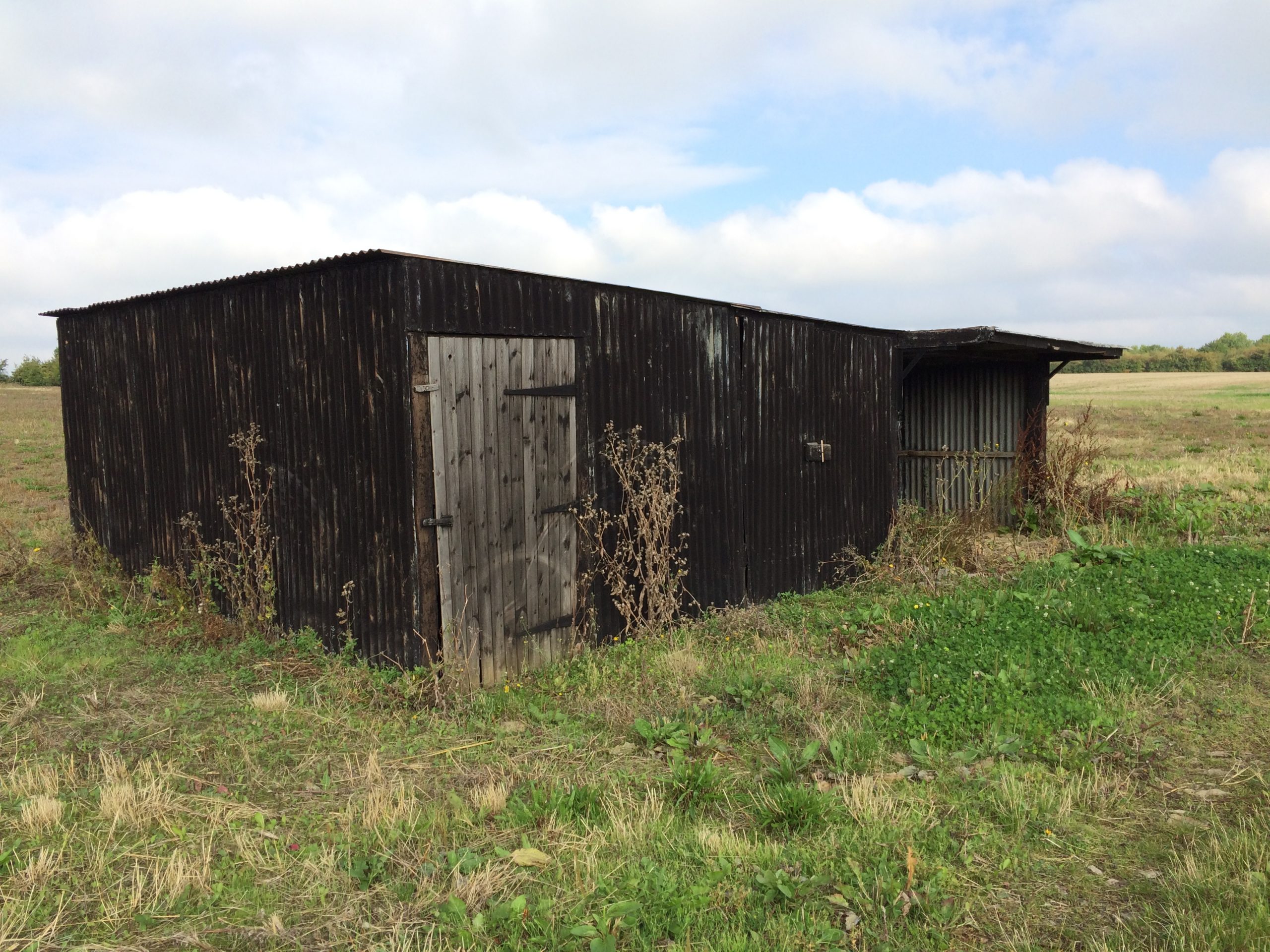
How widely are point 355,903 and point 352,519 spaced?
3.49 metres

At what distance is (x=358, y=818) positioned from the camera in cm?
427

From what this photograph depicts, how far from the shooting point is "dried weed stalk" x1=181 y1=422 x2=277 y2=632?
7379 millimetres

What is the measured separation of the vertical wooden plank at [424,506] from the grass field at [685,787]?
1.82 ft

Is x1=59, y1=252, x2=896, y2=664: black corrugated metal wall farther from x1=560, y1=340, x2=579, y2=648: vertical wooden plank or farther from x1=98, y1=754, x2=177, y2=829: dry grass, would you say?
x1=98, y1=754, x2=177, y2=829: dry grass

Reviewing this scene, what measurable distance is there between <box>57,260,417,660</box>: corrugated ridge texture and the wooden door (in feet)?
1.07

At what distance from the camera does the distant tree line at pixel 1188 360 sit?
62.2 metres

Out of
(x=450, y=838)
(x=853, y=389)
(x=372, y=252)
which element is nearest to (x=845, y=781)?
(x=450, y=838)

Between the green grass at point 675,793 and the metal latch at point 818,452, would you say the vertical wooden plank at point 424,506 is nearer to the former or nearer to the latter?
the green grass at point 675,793

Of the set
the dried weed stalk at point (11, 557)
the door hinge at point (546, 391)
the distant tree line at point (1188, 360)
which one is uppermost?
the distant tree line at point (1188, 360)

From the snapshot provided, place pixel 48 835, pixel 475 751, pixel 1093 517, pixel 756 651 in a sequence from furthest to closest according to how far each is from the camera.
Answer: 1. pixel 1093 517
2. pixel 756 651
3. pixel 475 751
4. pixel 48 835

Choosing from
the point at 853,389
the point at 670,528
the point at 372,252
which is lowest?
the point at 670,528

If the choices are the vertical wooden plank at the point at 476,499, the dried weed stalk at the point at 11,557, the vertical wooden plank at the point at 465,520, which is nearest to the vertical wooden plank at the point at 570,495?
the vertical wooden plank at the point at 476,499

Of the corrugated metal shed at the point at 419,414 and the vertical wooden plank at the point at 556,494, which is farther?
the vertical wooden plank at the point at 556,494

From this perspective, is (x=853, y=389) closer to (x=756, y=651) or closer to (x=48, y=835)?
(x=756, y=651)
